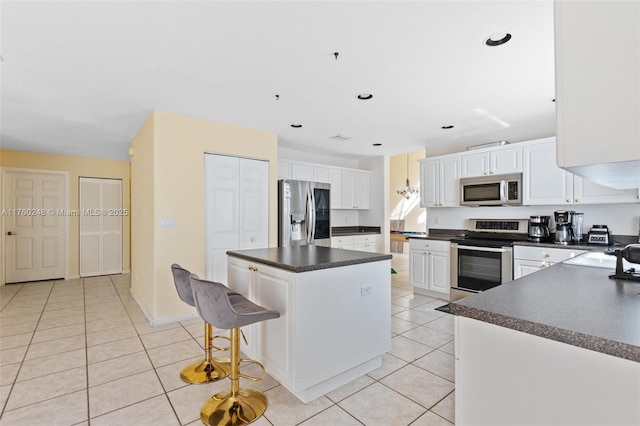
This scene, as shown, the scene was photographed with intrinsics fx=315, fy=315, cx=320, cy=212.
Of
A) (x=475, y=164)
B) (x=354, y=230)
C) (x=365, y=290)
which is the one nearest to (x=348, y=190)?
(x=354, y=230)

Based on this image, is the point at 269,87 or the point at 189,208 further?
the point at 189,208

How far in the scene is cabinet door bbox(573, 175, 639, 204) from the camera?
3.27 m

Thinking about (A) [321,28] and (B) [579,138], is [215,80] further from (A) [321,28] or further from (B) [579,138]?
(B) [579,138]

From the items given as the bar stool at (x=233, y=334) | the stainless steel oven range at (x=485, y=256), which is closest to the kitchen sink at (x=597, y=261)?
the stainless steel oven range at (x=485, y=256)

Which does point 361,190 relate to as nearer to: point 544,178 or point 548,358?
point 544,178

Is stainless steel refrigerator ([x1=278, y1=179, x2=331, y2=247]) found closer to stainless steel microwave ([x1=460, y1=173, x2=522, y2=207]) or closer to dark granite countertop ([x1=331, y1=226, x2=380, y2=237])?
dark granite countertop ([x1=331, y1=226, x2=380, y2=237])

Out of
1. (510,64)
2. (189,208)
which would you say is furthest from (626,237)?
(189,208)

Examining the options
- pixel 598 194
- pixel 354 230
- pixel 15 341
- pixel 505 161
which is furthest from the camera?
pixel 354 230

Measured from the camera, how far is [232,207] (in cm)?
413

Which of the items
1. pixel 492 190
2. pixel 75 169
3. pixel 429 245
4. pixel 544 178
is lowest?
pixel 429 245

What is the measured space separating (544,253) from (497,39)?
2.42 meters

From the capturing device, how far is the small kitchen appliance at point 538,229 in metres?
3.81

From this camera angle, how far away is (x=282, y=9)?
184cm

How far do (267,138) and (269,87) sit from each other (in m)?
1.56
